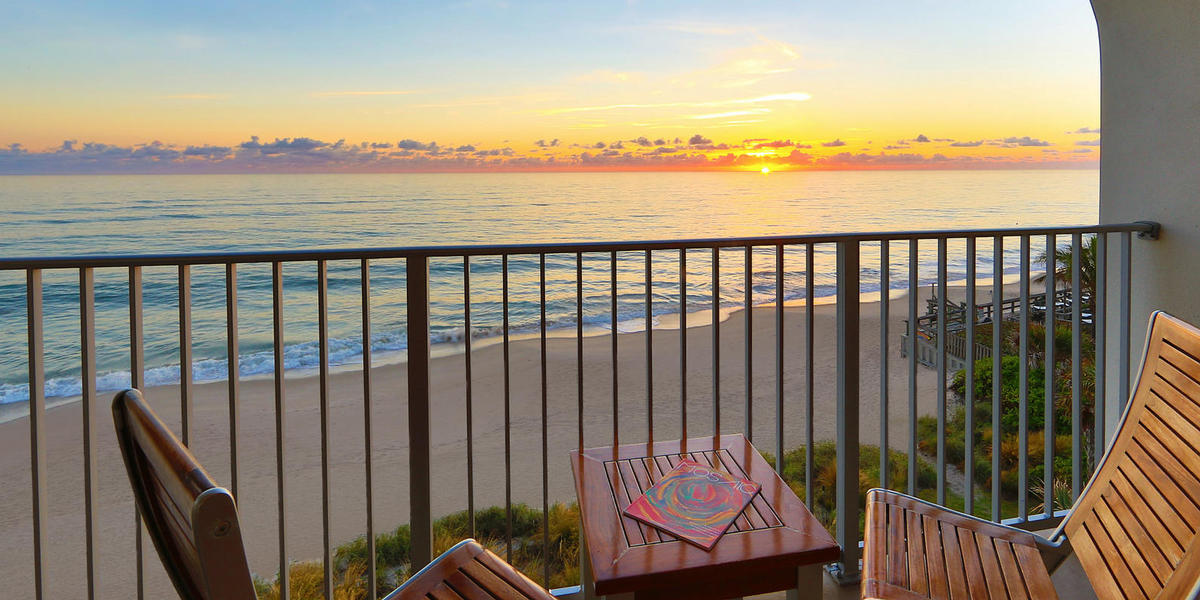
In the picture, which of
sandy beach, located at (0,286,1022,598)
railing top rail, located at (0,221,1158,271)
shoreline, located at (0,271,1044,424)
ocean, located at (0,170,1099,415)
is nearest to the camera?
railing top rail, located at (0,221,1158,271)

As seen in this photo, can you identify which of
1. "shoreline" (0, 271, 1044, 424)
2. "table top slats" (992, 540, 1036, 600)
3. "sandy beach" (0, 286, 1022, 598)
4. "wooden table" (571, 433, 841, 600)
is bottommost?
"sandy beach" (0, 286, 1022, 598)

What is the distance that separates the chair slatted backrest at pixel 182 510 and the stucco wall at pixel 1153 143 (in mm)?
2962

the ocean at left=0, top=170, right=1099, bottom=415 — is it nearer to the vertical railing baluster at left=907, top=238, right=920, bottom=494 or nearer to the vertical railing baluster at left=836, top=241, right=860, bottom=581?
the vertical railing baluster at left=907, top=238, right=920, bottom=494

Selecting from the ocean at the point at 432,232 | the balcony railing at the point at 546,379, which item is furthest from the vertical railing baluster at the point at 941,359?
the ocean at the point at 432,232

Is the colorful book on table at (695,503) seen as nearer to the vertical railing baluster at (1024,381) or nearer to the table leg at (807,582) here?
the table leg at (807,582)

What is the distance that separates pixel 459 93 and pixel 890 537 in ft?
66.7

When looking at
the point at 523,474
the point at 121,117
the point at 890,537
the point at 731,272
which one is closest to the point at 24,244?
the point at 121,117

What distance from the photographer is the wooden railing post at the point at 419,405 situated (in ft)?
6.13

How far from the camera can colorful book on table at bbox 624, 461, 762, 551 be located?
4.55 ft

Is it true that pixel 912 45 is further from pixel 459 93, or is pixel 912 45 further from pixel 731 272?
pixel 459 93

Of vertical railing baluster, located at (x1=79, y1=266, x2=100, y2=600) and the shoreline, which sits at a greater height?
vertical railing baluster, located at (x1=79, y1=266, x2=100, y2=600)

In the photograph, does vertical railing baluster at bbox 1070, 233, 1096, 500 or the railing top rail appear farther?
vertical railing baluster at bbox 1070, 233, 1096, 500

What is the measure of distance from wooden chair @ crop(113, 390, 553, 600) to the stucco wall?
2962 mm

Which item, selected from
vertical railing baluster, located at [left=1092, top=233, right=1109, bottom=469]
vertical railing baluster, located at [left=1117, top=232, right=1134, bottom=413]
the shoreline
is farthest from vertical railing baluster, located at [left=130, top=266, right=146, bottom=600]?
the shoreline
